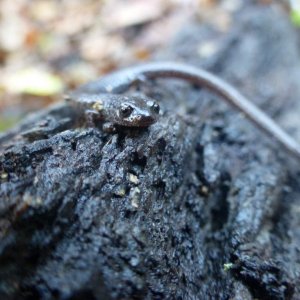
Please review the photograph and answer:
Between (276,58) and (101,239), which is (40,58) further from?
(101,239)

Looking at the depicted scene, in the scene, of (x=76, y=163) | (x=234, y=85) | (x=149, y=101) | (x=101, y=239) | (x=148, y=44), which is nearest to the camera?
(x=101, y=239)

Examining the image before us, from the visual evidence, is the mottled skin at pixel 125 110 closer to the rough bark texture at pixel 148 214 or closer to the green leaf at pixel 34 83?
the rough bark texture at pixel 148 214

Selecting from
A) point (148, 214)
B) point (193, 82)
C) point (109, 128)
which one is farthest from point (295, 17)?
point (148, 214)

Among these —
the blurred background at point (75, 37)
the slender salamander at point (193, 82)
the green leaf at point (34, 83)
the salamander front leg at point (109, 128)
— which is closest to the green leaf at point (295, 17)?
the blurred background at point (75, 37)

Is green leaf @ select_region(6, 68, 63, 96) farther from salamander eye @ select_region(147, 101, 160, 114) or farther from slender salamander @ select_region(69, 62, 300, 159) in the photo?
salamander eye @ select_region(147, 101, 160, 114)

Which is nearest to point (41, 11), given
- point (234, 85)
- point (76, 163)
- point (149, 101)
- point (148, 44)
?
point (148, 44)

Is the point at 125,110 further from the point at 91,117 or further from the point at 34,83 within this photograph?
the point at 34,83
